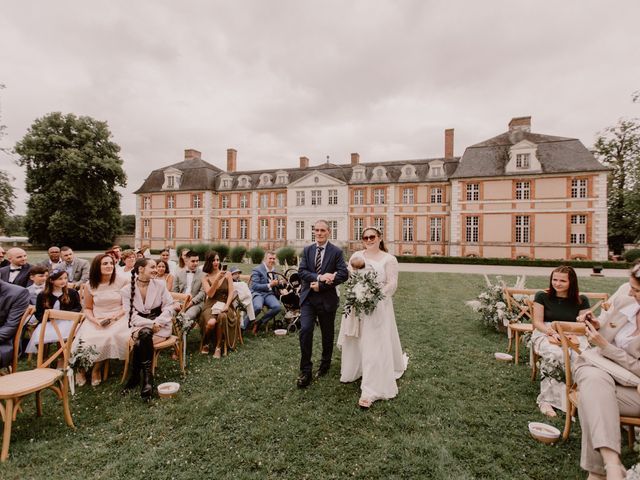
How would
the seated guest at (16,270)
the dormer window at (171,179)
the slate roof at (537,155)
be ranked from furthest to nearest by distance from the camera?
the dormer window at (171,179) < the slate roof at (537,155) < the seated guest at (16,270)

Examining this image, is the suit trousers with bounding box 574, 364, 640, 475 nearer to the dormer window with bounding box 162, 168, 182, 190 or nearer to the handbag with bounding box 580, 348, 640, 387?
the handbag with bounding box 580, 348, 640, 387

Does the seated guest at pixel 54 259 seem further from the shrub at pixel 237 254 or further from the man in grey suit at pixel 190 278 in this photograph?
the shrub at pixel 237 254

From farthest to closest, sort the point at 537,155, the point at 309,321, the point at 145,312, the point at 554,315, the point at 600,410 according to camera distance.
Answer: the point at 537,155 < the point at 145,312 < the point at 309,321 < the point at 554,315 < the point at 600,410

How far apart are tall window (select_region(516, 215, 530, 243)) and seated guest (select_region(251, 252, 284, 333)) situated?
25441 mm

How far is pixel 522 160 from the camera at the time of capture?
87.1 feet

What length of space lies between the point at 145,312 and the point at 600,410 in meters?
4.95

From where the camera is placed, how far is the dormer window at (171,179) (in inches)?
1451

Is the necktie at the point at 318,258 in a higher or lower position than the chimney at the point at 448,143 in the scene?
lower

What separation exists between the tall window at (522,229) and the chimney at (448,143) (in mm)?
8675

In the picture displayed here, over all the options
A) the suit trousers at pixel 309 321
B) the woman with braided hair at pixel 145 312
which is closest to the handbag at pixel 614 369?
the suit trousers at pixel 309 321

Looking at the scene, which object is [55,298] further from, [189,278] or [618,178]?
[618,178]

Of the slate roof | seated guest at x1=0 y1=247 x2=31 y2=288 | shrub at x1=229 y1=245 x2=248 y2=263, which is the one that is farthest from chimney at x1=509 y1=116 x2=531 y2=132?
seated guest at x1=0 y1=247 x2=31 y2=288

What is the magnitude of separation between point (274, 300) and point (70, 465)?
4.50 meters

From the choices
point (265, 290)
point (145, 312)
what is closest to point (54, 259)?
point (145, 312)
